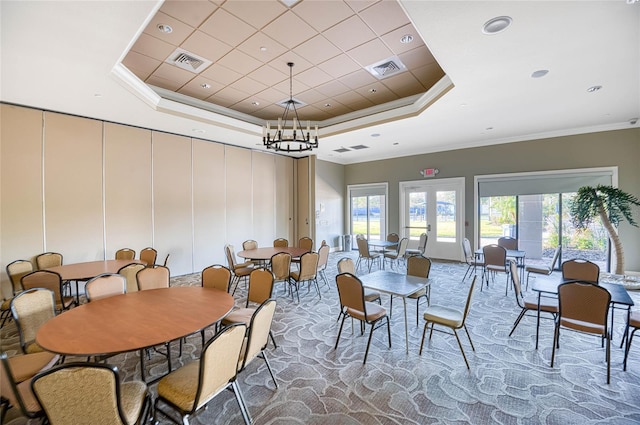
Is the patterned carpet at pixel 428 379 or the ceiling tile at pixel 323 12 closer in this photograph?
the patterned carpet at pixel 428 379

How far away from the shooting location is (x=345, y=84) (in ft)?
17.8

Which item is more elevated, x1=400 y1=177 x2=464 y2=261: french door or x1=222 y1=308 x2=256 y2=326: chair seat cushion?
x1=400 y1=177 x2=464 y2=261: french door

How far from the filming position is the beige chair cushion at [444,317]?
2974 mm

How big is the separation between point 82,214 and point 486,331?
7.51 meters

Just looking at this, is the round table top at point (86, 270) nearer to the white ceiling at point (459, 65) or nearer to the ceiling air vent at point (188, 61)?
the white ceiling at point (459, 65)

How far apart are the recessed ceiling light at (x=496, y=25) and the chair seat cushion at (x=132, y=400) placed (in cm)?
439

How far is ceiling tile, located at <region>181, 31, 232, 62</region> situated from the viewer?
3.84m

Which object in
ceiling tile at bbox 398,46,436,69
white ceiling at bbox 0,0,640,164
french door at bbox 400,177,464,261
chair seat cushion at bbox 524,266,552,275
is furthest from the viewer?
french door at bbox 400,177,464,261

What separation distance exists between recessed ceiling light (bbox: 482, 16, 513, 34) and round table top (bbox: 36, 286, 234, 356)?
153 inches

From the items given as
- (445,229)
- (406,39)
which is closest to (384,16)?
(406,39)

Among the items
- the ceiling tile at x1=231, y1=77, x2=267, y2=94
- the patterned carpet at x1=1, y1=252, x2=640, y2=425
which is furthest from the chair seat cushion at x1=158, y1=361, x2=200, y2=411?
the ceiling tile at x1=231, y1=77, x2=267, y2=94

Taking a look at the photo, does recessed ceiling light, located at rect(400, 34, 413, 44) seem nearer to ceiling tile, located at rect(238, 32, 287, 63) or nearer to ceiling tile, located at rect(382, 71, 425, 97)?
ceiling tile, located at rect(382, 71, 425, 97)

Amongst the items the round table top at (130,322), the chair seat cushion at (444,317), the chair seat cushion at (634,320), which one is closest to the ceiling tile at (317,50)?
the round table top at (130,322)

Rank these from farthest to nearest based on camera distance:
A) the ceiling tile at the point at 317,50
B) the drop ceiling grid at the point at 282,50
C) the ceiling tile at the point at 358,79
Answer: the ceiling tile at the point at 358,79
the ceiling tile at the point at 317,50
the drop ceiling grid at the point at 282,50
